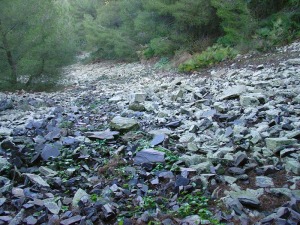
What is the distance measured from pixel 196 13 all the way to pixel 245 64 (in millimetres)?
5763

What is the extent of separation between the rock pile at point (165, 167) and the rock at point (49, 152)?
0.05ft

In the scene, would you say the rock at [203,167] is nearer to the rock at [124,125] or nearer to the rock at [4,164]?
the rock at [124,125]

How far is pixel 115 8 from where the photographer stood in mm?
23141

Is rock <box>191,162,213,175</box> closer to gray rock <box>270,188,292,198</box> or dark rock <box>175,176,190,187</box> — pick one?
dark rock <box>175,176,190,187</box>

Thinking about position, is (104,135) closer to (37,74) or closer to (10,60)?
(10,60)

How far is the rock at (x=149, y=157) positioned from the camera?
3.44 m

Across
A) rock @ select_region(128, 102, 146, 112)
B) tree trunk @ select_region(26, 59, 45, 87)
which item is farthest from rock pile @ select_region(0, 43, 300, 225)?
tree trunk @ select_region(26, 59, 45, 87)

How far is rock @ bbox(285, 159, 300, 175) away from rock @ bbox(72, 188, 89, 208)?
6.30 ft

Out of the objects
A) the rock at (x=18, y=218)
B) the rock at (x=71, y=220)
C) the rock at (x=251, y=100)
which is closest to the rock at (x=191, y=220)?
the rock at (x=71, y=220)

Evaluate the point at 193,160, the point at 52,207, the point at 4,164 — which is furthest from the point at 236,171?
the point at 4,164

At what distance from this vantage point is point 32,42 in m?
11.5

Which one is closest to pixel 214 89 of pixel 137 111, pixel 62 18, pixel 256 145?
pixel 137 111

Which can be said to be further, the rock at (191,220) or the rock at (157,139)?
the rock at (157,139)

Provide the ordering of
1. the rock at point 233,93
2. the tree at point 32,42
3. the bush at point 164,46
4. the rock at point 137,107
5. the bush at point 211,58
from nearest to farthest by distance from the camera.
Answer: the rock at point 233,93
the rock at point 137,107
the tree at point 32,42
the bush at point 211,58
the bush at point 164,46
